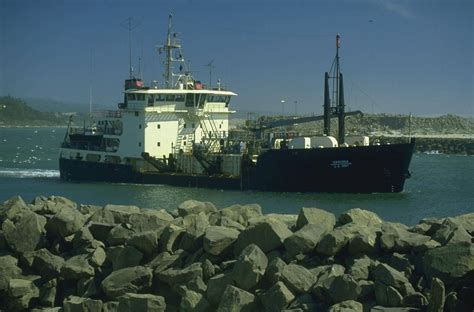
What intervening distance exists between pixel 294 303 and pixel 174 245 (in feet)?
7.34

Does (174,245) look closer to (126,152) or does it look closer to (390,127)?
(126,152)

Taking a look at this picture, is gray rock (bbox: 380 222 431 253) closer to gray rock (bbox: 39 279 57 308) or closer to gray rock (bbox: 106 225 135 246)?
gray rock (bbox: 106 225 135 246)

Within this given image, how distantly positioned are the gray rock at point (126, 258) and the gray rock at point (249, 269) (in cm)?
159

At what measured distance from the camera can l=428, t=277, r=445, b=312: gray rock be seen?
7.36 meters

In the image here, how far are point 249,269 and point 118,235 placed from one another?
238 cm

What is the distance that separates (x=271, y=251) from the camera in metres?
8.92

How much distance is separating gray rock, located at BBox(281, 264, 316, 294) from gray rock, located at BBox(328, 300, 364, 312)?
1.73 feet

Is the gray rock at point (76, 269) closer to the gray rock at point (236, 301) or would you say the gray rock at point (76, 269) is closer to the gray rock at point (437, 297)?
the gray rock at point (236, 301)

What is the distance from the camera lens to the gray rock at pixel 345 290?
7.74 m

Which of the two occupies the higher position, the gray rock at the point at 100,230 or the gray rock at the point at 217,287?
the gray rock at the point at 100,230

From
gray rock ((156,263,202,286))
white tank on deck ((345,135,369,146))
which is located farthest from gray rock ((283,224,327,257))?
white tank on deck ((345,135,369,146))

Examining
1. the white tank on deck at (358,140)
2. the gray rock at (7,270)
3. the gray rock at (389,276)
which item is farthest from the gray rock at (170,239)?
the white tank on deck at (358,140)

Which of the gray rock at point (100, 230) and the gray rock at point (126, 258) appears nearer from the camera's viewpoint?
the gray rock at point (126, 258)

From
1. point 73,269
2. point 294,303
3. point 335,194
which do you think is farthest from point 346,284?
point 335,194
